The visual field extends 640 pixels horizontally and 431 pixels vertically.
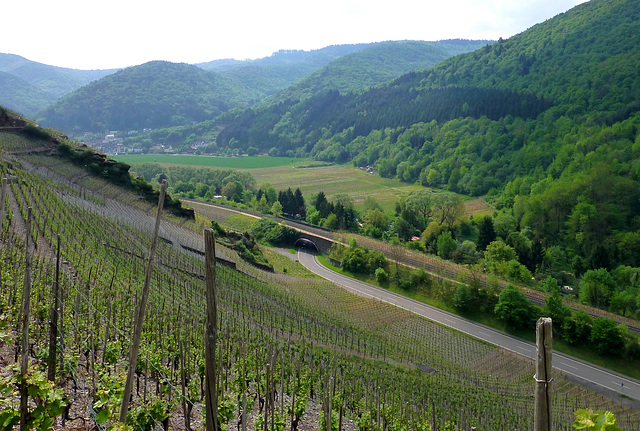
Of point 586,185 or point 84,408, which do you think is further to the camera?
point 586,185

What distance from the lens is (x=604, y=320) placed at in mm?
38375

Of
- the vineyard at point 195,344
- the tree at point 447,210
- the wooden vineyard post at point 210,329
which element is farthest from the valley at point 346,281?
the tree at point 447,210

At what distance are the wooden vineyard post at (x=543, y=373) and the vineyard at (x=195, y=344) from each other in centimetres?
440

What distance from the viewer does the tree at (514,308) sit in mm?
41969

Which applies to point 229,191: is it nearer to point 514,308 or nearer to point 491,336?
point 491,336

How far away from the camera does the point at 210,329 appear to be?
462 cm

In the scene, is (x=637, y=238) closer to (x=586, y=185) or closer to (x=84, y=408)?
(x=586, y=185)

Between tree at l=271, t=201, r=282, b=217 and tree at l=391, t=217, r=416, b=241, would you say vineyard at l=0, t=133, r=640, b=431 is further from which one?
tree at l=271, t=201, r=282, b=217

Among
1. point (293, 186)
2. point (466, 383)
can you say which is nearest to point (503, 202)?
point (293, 186)

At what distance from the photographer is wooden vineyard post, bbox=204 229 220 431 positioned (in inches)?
174

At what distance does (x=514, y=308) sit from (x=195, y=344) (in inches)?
1345

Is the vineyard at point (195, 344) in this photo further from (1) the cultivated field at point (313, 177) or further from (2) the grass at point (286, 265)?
(1) the cultivated field at point (313, 177)

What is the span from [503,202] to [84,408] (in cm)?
8869

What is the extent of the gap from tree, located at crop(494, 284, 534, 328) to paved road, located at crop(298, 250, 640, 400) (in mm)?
1600
